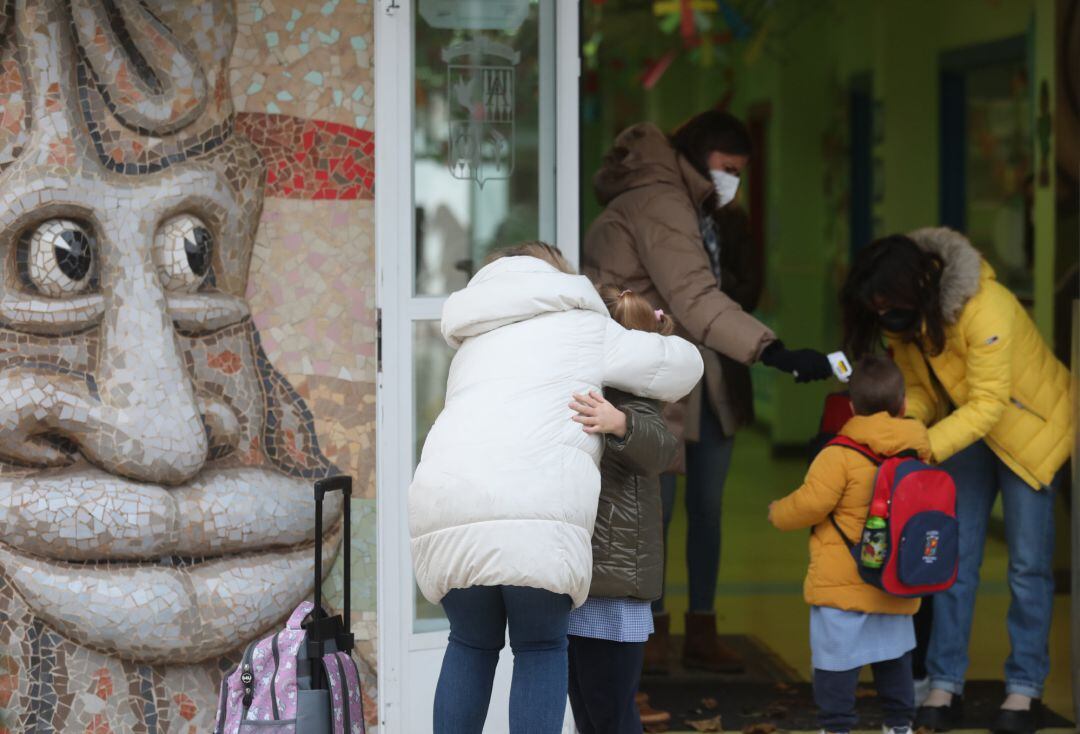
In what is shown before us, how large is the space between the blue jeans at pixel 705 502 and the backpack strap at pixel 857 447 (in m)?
1.20

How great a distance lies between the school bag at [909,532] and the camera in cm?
416

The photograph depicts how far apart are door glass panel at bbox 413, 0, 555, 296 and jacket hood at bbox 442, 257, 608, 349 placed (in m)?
0.88

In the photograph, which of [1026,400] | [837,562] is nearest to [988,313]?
[1026,400]

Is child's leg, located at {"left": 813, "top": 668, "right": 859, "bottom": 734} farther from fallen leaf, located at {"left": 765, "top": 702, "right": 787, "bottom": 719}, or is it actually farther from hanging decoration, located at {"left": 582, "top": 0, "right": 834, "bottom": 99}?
hanging decoration, located at {"left": 582, "top": 0, "right": 834, "bottom": 99}

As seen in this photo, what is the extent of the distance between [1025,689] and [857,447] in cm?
126

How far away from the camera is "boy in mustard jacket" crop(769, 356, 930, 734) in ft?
14.0

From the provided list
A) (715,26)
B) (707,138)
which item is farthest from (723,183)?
(715,26)

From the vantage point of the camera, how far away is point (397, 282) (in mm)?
4312

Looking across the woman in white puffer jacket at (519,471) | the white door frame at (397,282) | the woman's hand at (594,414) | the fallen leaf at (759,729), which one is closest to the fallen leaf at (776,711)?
the fallen leaf at (759,729)

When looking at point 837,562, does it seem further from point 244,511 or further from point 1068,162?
point 1068,162

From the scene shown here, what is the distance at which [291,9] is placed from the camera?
4.30m

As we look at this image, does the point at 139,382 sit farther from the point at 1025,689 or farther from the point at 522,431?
the point at 1025,689

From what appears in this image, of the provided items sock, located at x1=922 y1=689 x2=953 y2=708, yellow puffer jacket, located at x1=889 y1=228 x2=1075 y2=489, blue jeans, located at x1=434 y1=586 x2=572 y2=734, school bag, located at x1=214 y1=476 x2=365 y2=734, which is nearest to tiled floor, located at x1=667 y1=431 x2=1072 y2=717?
sock, located at x1=922 y1=689 x2=953 y2=708

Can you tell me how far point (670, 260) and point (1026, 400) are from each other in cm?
124
